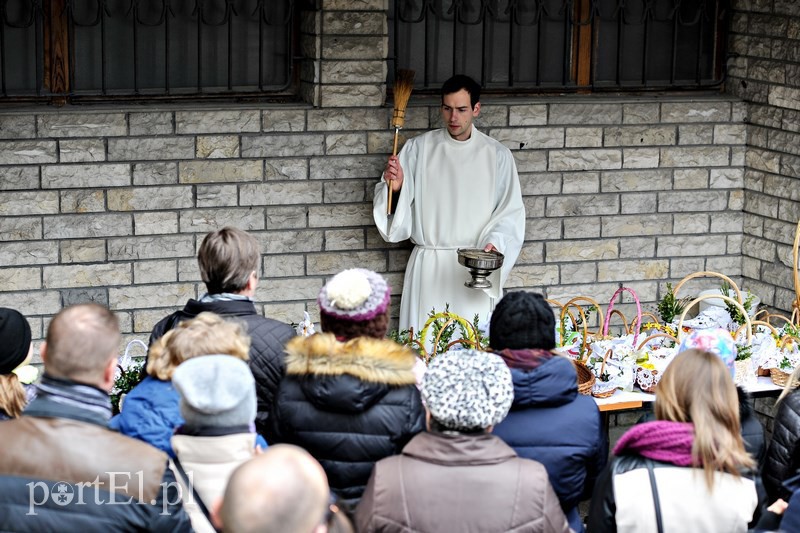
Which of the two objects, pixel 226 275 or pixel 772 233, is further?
pixel 772 233

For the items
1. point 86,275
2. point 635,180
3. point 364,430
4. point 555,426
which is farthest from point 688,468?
point 635,180

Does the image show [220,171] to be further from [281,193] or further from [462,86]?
[462,86]

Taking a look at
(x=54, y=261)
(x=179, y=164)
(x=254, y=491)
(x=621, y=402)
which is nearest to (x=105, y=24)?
(x=179, y=164)

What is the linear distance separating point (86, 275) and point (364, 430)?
334 cm

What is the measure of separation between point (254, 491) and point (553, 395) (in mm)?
1767

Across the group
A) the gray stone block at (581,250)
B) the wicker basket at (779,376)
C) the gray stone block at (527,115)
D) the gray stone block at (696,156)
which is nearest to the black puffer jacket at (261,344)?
the wicker basket at (779,376)

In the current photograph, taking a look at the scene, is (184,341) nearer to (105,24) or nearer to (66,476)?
(66,476)

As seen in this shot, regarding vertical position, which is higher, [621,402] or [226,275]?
[226,275]

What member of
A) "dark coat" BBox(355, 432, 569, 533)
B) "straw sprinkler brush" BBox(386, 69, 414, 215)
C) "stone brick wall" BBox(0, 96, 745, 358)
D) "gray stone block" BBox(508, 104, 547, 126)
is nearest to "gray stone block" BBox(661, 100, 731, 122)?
"stone brick wall" BBox(0, 96, 745, 358)

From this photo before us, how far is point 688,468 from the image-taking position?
3877mm

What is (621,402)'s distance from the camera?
5.63 metres

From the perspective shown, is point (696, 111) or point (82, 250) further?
point (696, 111)

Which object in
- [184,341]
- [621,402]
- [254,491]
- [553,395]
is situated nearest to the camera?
[254,491]

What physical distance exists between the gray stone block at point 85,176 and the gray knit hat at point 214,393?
3544 millimetres
